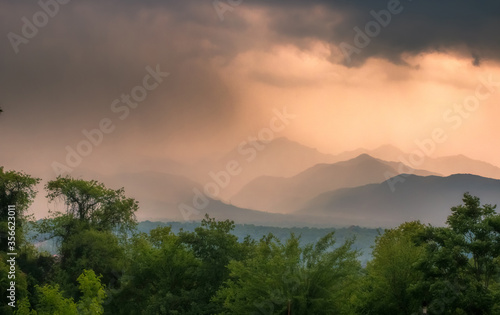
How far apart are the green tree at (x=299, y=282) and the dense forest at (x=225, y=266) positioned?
0.09 meters

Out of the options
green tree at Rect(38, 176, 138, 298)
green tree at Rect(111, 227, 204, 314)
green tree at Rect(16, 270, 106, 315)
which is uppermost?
green tree at Rect(38, 176, 138, 298)

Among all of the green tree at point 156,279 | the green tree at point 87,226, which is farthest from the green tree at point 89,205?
the green tree at point 156,279

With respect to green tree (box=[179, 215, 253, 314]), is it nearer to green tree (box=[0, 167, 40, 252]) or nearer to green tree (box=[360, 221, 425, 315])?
green tree (box=[360, 221, 425, 315])

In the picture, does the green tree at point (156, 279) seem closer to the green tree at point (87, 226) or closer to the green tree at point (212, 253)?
the green tree at point (212, 253)

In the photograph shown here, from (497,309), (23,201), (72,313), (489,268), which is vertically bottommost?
(72,313)

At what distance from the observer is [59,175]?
93375 mm

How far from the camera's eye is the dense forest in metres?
45.0

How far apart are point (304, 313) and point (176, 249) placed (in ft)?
70.5

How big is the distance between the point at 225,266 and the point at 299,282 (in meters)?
11.0

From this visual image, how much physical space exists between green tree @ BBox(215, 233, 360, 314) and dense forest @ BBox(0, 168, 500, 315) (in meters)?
0.09

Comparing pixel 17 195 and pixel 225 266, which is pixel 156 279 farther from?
pixel 17 195

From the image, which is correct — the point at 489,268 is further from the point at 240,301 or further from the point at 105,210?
the point at 105,210

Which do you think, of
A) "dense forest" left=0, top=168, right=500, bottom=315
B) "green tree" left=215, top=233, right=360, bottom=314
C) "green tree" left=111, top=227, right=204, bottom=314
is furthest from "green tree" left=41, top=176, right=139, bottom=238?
"green tree" left=215, top=233, right=360, bottom=314

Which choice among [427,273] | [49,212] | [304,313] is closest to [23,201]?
[49,212]
